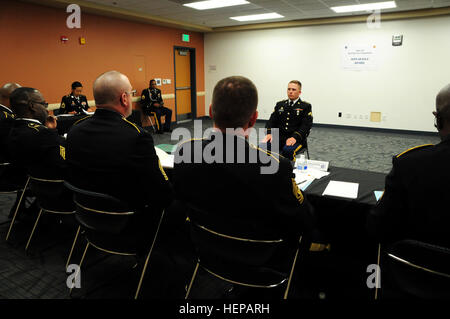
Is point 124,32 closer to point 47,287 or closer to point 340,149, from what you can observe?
point 340,149

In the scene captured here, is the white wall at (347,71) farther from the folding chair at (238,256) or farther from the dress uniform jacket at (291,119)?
the folding chair at (238,256)

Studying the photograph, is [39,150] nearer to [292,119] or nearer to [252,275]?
[252,275]

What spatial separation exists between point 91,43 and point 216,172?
696cm

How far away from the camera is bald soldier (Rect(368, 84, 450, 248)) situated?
124 centimetres

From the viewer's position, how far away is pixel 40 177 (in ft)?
7.37

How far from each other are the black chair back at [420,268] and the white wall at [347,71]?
25.5 feet

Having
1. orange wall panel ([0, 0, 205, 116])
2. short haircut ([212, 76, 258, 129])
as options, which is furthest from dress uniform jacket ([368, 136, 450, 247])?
orange wall panel ([0, 0, 205, 116])

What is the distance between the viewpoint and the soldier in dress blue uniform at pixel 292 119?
4219 mm

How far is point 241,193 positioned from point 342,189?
3.55 feet

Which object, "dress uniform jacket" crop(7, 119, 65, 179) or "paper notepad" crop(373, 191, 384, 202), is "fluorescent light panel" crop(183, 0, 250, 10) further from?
"paper notepad" crop(373, 191, 384, 202)

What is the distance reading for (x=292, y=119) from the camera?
14.3 ft

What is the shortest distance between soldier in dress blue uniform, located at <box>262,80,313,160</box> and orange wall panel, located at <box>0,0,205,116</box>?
4.75 metres

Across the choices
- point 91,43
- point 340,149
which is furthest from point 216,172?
point 91,43

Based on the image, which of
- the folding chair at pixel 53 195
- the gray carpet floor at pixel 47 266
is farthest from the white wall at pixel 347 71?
the folding chair at pixel 53 195
